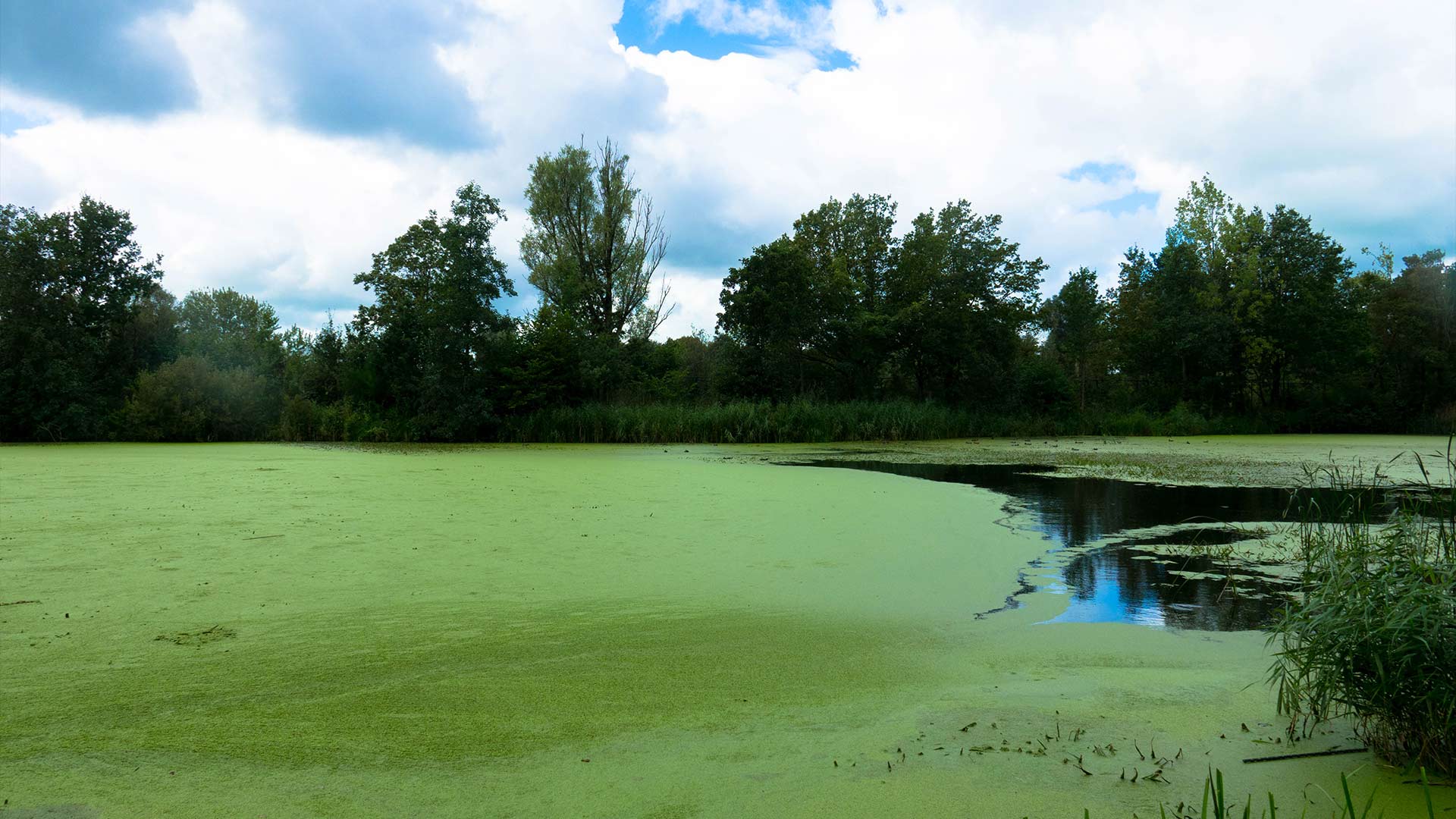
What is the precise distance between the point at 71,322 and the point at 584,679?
19173mm

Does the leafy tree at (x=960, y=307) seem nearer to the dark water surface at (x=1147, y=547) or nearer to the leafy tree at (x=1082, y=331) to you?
the leafy tree at (x=1082, y=331)

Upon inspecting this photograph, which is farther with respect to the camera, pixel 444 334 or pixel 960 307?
pixel 960 307

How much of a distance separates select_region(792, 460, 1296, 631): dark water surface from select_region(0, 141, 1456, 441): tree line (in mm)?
9573

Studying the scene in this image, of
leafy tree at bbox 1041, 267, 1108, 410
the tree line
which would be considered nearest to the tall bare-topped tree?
the tree line

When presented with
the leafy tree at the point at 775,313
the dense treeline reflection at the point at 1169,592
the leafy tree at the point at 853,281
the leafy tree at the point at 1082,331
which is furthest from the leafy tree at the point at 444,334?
the leafy tree at the point at 1082,331

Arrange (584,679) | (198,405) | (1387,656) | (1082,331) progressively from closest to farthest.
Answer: (1387,656), (584,679), (198,405), (1082,331)

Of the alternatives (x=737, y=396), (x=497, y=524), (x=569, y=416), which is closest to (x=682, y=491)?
(x=497, y=524)

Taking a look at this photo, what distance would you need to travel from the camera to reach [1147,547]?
15.9ft

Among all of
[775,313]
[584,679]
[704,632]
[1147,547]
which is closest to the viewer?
[584,679]

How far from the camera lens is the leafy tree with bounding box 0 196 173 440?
48.9ft

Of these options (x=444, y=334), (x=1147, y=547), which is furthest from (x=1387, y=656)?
(x=444, y=334)

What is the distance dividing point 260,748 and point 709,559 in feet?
8.22

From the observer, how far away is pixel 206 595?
318cm

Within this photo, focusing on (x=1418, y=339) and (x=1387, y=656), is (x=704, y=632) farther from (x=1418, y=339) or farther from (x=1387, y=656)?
(x=1418, y=339)
